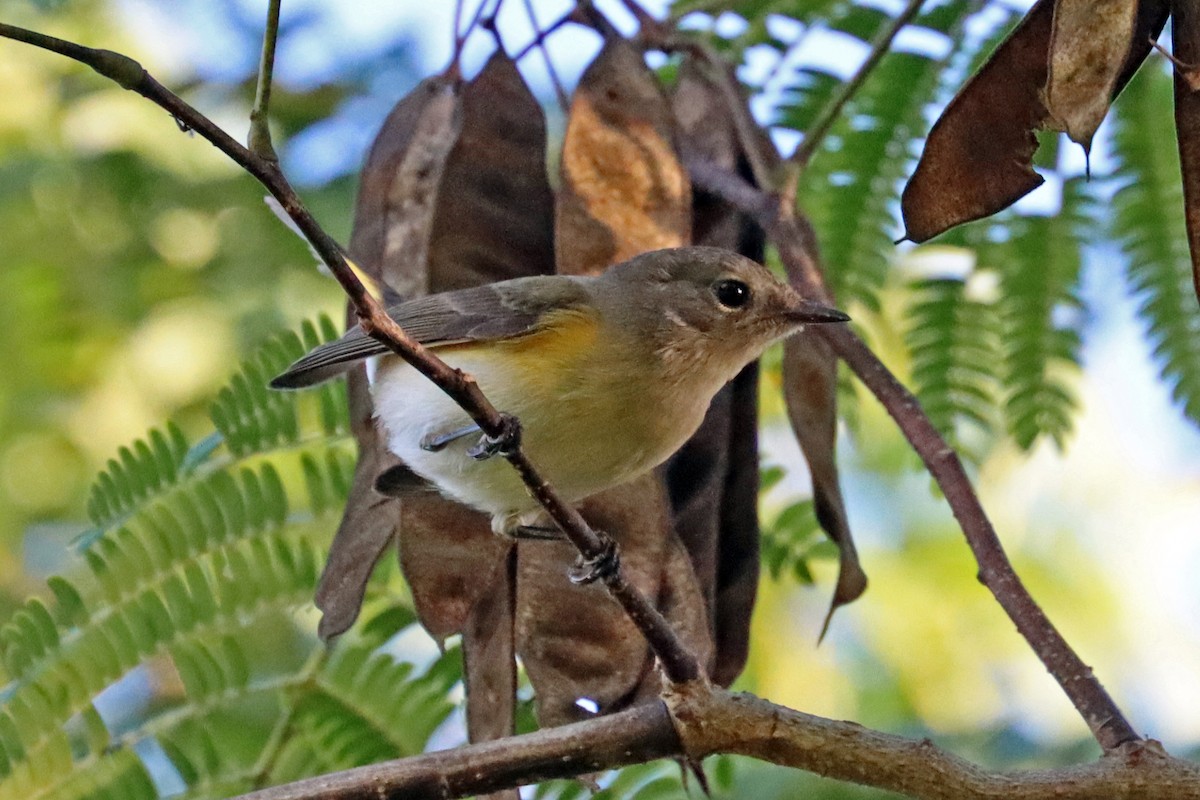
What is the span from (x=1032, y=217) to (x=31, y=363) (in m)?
3.23

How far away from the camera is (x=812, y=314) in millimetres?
2963

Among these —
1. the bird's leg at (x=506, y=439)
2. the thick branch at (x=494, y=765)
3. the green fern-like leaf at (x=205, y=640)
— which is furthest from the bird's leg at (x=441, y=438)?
the thick branch at (x=494, y=765)

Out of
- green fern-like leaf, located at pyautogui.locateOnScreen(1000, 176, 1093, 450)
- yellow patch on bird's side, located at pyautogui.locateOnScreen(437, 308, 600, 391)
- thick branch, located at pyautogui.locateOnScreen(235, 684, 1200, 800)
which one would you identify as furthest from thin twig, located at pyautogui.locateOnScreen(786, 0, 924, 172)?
thick branch, located at pyautogui.locateOnScreen(235, 684, 1200, 800)

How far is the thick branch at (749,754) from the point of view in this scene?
2.03m

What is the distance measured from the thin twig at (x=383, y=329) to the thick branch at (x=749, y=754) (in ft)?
0.29

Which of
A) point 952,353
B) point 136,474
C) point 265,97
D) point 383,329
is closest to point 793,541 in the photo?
point 952,353

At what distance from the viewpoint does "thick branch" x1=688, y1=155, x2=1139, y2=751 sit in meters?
2.31

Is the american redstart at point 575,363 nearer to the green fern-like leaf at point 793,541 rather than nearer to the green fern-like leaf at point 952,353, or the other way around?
the green fern-like leaf at point 793,541

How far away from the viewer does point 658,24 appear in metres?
3.44

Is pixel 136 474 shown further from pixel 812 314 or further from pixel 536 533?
pixel 812 314

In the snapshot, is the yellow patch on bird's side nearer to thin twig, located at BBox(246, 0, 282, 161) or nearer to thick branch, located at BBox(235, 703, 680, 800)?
thick branch, located at BBox(235, 703, 680, 800)

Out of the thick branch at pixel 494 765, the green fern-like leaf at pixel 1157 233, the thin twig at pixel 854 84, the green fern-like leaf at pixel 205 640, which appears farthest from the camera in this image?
the green fern-like leaf at pixel 1157 233

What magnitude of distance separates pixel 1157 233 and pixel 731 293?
113cm

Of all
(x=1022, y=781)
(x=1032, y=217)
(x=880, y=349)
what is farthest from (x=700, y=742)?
(x=880, y=349)
